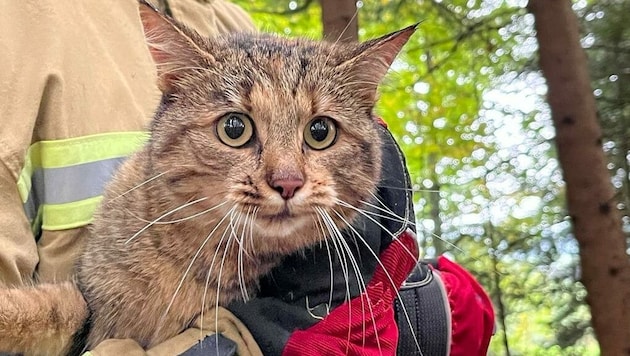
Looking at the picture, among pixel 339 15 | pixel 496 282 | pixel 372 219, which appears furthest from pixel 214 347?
pixel 496 282

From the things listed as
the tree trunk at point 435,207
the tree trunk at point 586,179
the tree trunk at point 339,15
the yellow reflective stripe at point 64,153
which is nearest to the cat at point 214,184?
the yellow reflective stripe at point 64,153

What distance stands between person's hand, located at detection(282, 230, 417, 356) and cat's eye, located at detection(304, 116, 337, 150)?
0.29 metres

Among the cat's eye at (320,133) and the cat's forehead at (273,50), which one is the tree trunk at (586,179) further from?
the cat's eye at (320,133)

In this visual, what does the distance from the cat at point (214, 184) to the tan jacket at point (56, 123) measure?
9 centimetres

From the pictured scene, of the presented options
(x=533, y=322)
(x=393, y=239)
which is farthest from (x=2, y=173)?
(x=533, y=322)

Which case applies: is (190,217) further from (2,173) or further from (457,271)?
(457,271)

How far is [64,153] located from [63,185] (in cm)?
8

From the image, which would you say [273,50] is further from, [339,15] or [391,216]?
[339,15]

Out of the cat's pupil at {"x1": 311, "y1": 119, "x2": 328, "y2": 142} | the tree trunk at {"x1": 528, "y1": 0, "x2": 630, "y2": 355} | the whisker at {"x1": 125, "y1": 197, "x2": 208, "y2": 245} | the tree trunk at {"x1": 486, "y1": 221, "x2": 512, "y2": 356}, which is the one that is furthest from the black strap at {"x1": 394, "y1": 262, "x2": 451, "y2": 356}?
the tree trunk at {"x1": 486, "y1": 221, "x2": 512, "y2": 356}

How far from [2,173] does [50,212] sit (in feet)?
0.55

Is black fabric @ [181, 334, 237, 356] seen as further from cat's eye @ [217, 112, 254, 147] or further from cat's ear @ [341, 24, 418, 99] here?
cat's ear @ [341, 24, 418, 99]

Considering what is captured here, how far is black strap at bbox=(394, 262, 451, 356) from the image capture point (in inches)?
61.9

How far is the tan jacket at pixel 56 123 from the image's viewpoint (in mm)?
1522

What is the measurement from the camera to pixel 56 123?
162 cm
